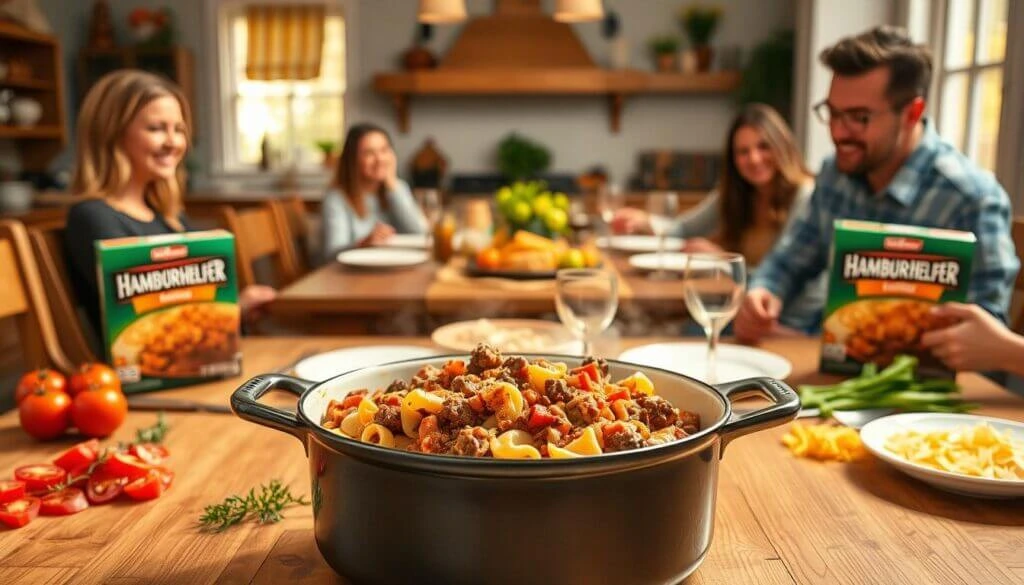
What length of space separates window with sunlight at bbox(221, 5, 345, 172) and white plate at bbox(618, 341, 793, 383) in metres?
5.20

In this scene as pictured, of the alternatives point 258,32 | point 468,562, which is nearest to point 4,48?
point 258,32

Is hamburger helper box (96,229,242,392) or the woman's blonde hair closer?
hamburger helper box (96,229,242,392)

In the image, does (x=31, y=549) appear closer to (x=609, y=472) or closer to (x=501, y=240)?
(x=609, y=472)

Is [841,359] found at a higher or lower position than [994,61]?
lower

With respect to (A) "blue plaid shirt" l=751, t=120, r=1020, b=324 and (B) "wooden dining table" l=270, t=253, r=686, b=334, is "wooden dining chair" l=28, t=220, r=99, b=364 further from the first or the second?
(A) "blue plaid shirt" l=751, t=120, r=1020, b=324

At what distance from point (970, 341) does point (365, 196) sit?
3009mm

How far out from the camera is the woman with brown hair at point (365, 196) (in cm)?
362

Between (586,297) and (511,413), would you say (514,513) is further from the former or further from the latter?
(586,297)

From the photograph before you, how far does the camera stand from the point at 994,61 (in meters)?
3.23

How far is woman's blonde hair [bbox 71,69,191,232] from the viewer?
190 centimetres

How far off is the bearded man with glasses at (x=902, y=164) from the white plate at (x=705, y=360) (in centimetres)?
22

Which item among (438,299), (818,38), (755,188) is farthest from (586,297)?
(818,38)

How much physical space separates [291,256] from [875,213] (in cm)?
231

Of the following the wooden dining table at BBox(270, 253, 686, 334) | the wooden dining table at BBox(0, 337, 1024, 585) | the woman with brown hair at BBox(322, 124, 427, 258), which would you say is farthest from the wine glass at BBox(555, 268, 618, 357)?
the woman with brown hair at BBox(322, 124, 427, 258)
